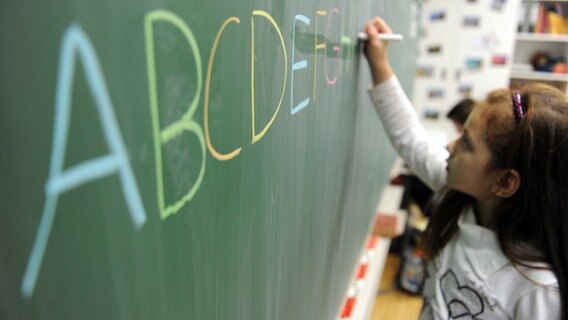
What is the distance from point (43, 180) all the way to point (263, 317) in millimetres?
392

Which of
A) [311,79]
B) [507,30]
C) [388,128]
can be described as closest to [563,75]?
[507,30]

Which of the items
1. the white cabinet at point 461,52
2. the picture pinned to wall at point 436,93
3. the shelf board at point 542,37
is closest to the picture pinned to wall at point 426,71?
the white cabinet at point 461,52

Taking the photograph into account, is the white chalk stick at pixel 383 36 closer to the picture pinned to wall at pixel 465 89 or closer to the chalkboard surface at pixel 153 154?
the chalkboard surface at pixel 153 154

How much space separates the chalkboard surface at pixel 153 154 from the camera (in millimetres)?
209

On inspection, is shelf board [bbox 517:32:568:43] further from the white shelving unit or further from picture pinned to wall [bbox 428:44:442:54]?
picture pinned to wall [bbox 428:44:442:54]

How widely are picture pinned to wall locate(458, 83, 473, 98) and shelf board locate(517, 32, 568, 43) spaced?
50 cm

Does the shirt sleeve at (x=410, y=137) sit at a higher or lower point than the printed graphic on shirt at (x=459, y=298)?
higher

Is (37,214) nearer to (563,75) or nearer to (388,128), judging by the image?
(388,128)

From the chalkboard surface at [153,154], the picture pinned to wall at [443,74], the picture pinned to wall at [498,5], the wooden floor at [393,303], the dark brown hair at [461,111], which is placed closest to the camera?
the chalkboard surface at [153,154]

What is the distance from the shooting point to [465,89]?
3199mm

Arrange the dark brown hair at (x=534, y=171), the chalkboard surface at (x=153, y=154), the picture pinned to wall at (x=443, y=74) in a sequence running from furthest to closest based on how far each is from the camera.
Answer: the picture pinned to wall at (x=443, y=74)
the dark brown hair at (x=534, y=171)
the chalkboard surface at (x=153, y=154)

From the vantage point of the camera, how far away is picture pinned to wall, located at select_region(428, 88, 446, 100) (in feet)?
10.6

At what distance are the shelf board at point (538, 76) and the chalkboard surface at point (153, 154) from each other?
3168 mm

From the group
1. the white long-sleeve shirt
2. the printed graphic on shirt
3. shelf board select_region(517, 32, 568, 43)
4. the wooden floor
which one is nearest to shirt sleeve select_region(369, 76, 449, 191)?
the white long-sleeve shirt
